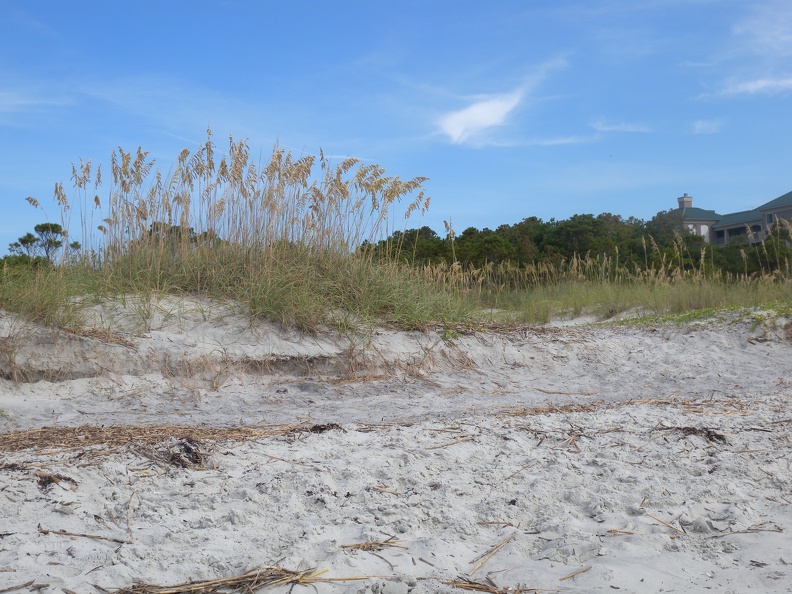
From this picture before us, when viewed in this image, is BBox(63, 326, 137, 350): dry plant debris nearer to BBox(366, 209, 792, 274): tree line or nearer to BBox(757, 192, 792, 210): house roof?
BBox(366, 209, 792, 274): tree line

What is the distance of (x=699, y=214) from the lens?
39406 mm

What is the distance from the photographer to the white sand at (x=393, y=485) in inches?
89.1

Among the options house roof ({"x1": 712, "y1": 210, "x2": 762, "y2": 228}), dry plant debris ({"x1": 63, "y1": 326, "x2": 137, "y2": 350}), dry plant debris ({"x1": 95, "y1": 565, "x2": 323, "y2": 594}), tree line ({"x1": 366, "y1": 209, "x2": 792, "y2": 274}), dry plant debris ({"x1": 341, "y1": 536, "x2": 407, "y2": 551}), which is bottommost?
dry plant debris ({"x1": 341, "y1": 536, "x2": 407, "y2": 551})

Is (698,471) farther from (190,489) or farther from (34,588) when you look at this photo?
(34,588)

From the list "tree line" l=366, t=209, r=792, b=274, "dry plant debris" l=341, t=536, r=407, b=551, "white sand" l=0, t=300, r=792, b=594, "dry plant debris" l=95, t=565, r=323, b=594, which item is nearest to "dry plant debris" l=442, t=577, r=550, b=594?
"white sand" l=0, t=300, r=792, b=594

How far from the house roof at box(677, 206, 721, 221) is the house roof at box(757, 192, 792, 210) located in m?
3.49

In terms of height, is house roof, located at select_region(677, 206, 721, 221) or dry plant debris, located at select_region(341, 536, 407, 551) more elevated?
house roof, located at select_region(677, 206, 721, 221)

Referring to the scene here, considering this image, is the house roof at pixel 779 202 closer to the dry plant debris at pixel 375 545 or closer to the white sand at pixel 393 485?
the white sand at pixel 393 485

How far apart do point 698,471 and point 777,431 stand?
0.90 meters

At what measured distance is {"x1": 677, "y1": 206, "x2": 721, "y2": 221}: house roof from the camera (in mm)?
38344

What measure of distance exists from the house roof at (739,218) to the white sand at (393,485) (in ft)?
114

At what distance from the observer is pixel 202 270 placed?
277 inches

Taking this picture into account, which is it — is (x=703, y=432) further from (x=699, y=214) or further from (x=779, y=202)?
(x=699, y=214)

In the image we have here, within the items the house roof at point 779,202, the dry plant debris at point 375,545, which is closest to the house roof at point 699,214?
the house roof at point 779,202
